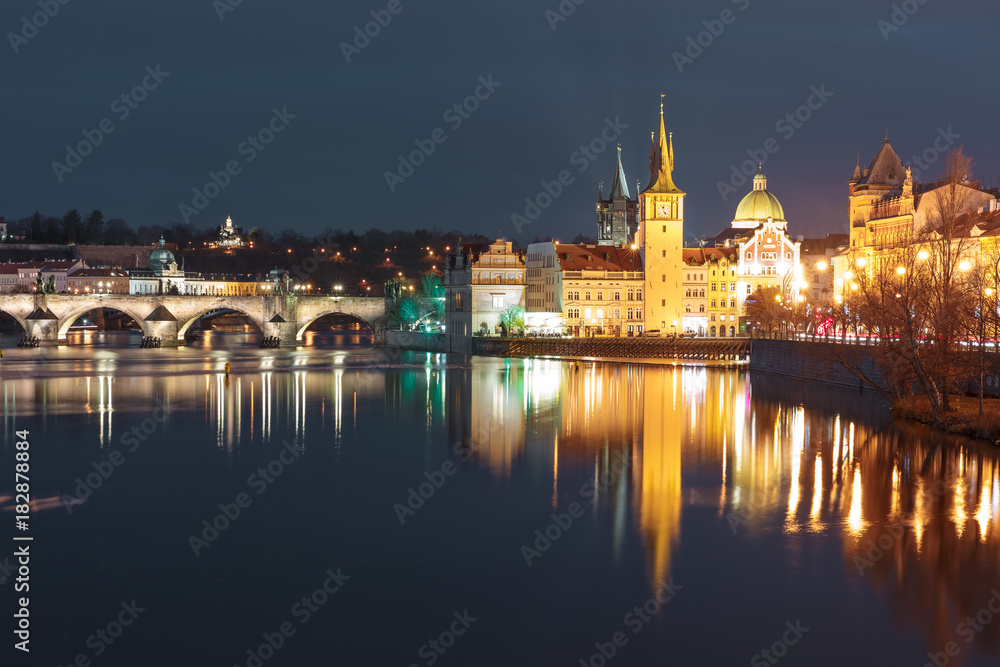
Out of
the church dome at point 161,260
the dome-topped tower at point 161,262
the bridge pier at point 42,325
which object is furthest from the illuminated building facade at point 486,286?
the church dome at point 161,260

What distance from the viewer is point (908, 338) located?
38000 mm

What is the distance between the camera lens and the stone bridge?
297 ft

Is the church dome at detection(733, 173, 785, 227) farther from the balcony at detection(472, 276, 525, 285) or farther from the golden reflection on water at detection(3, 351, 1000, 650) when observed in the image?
the golden reflection on water at detection(3, 351, 1000, 650)

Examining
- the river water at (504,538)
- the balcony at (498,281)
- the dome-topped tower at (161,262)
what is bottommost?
the river water at (504,538)

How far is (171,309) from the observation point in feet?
305

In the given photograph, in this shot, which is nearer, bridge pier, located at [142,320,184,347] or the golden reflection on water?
the golden reflection on water

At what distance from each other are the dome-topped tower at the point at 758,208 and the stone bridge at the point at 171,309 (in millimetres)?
41586

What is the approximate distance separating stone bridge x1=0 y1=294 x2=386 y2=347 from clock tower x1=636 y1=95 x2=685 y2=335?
26.6m

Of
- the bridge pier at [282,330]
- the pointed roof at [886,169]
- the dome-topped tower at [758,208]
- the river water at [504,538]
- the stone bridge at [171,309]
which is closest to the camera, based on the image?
the river water at [504,538]

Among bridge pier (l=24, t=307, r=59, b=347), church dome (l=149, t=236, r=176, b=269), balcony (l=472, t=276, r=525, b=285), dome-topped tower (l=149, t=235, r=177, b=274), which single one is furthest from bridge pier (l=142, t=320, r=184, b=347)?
church dome (l=149, t=236, r=176, b=269)

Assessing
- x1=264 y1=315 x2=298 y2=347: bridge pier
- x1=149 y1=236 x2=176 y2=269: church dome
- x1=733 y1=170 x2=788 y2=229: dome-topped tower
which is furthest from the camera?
x1=149 y1=236 x2=176 y2=269: church dome

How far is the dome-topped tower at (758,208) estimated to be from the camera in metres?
108

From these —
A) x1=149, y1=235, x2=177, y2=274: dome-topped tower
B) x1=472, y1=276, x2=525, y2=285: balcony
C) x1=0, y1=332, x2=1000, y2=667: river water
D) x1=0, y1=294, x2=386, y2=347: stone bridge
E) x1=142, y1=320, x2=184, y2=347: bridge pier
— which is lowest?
x1=0, y1=332, x2=1000, y2=667: river water

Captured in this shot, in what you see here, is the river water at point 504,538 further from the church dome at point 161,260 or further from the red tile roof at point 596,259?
the church dome at point 161,260
